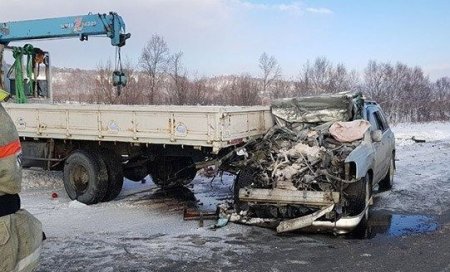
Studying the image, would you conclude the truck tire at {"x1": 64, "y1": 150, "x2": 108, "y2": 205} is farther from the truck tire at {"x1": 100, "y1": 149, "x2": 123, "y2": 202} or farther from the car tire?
the car tire

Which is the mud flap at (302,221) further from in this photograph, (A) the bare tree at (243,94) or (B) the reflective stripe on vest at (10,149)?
(A) the bare tree at (243,94)

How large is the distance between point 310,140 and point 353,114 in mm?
1345

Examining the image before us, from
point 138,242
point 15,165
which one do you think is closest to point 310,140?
point 138,242

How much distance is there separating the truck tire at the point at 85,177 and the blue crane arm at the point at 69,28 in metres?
3.79

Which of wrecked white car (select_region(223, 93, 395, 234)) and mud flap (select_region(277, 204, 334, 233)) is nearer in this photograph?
mud flap (select_region(277, 204, 334, 233))

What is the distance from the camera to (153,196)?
9820 mm

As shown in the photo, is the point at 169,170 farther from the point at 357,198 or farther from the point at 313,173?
the point at 357,198

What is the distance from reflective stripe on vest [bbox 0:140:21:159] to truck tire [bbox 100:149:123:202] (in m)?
6.36

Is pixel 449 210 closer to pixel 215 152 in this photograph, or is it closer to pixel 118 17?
pixel 215 152

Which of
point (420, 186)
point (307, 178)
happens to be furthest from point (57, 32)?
point (420, 186)

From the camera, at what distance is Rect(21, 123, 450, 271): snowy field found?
5562 millimetres

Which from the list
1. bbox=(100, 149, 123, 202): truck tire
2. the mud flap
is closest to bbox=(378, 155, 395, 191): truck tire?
the mud flap

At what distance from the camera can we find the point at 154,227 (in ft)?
23.5

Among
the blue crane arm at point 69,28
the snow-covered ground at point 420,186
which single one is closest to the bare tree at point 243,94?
the snow-covered ground at point 420,186
